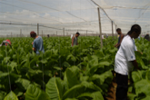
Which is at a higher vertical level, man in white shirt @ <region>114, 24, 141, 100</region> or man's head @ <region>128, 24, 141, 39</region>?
man's head @ <region>128, 24, 141, 39</region>

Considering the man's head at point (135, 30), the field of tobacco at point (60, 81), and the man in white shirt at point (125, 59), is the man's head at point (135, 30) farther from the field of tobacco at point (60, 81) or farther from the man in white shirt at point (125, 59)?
the field of tobacco at point (60, 81)

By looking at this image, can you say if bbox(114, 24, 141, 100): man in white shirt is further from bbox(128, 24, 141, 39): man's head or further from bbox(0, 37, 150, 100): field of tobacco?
bbox(0, 37, 150, 100): field of tobacco

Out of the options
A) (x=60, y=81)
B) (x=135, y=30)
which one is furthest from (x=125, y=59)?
(x=60, y=81)

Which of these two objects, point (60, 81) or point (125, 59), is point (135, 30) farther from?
point (60, 81)

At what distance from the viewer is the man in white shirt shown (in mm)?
2359

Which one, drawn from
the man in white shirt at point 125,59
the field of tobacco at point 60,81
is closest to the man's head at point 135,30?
the man in white shirt at point 125,59

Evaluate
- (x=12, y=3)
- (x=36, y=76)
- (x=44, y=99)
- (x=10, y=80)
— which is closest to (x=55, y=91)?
(x=44, y=99)

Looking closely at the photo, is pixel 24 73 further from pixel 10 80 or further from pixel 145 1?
pixel 145 1

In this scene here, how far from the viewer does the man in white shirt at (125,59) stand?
2.36 metres

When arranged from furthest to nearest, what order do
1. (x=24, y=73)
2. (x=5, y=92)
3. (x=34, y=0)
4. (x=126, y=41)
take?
(x=34, y=0), (x=24, y=73), (x=5, y=92), (x=126, y=41)

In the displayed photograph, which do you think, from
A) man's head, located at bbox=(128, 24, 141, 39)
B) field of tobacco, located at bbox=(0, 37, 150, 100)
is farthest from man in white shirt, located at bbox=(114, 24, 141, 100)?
field of tobacco, located at bbox=(0, 37, 150, 100)

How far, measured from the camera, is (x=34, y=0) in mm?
6734

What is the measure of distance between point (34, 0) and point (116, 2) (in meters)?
4.52

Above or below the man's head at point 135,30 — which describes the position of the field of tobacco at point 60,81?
below
